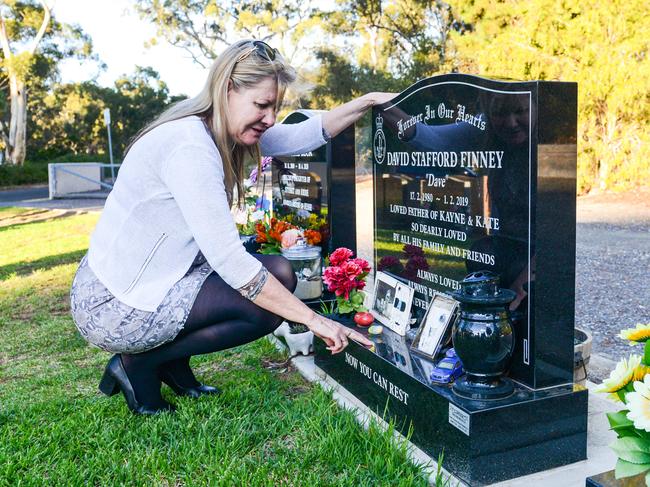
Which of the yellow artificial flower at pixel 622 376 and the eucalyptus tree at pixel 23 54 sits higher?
the eucalyptus tree at pixel 23 54

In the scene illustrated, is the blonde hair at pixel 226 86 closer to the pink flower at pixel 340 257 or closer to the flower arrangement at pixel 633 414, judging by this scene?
the pink flower at pixel 340 257

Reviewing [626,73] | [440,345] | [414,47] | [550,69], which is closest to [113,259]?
→ [440,345]

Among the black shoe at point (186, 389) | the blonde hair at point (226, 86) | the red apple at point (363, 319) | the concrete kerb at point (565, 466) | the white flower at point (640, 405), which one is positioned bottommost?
the concrete kerb at point (565, 466)

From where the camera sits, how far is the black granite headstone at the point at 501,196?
8.10 ft

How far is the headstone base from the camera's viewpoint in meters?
2.31

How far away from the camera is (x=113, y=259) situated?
2.77m

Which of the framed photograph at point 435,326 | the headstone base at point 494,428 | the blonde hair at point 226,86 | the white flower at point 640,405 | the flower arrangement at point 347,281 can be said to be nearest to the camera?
the white flower at point 640,405

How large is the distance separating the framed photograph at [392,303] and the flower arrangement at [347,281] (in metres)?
0.08

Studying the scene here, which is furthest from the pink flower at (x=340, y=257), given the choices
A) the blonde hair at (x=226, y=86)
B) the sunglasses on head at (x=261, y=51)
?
the sunglasses on head at (x=261, y=51)

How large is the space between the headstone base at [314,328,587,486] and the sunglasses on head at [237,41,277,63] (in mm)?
1424

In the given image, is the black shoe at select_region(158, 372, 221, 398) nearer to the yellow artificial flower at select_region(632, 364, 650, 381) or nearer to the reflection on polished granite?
the reflection on polished granite

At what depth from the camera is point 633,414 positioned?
1396mm

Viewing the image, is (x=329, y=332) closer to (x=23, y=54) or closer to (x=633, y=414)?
(x=633, y=414)

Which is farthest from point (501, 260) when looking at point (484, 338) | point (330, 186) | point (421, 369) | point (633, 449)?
point (330, 186)
